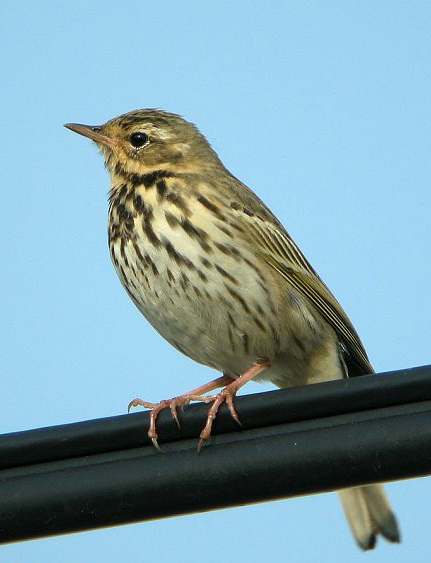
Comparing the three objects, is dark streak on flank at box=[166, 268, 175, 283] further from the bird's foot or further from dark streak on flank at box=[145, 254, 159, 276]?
the bird's foot

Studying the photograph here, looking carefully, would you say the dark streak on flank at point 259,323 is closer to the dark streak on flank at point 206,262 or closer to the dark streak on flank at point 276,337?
the dark streak on flank at point 276,337

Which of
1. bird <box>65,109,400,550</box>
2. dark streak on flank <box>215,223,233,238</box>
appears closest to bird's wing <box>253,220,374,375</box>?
bird <box>65,109,400,550</box>

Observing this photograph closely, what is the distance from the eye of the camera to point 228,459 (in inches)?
197

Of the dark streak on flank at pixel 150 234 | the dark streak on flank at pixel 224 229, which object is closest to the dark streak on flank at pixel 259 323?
the dark streak on flank at pixel 224 229

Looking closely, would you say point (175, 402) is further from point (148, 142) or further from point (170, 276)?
point (148, 142)

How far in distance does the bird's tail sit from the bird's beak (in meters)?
3.82

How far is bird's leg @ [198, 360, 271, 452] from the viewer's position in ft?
16.8

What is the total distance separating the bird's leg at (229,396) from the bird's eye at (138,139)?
2354mm

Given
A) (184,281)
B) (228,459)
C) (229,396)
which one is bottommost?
(228,459)

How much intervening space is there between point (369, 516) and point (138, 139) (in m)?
3.96

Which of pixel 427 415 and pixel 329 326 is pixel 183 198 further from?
pixel 427 415

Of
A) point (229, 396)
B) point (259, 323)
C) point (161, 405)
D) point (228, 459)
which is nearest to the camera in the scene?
point (228, 459)

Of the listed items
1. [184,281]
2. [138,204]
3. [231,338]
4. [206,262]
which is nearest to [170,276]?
[184,281]

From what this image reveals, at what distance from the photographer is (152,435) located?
16.1 ft
